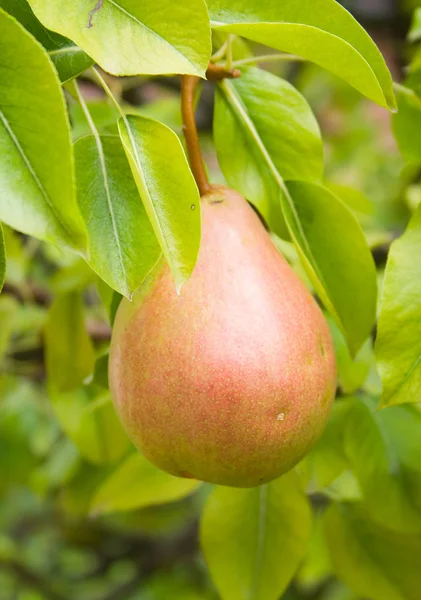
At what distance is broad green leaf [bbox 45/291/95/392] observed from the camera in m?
0.80

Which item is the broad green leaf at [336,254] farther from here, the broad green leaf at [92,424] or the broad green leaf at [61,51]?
the broad green leaf at [92,424]

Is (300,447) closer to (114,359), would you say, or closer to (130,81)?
(114,359)

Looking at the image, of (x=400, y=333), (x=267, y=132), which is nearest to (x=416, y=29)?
(x=267, y=132)

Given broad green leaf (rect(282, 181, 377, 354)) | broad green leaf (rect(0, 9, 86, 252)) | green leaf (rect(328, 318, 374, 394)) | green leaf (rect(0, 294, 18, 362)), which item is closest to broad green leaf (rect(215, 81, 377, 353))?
broad green leaf (rect(282, 181, 377, 354))

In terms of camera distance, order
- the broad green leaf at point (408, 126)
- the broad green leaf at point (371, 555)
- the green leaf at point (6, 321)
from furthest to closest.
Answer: the green leaf at point (6, 321)
the broad green leaf at point (371, 555)
the broad green leaf at point (408, 126)

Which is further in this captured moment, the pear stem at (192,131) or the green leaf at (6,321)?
the green leaf at (6,321)

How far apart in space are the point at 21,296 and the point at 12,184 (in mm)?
722

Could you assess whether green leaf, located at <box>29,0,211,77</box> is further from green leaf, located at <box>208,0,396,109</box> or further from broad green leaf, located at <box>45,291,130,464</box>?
broad green leaf, located at <box>45,291,130,464</box>

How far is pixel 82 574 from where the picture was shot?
165 centimetres

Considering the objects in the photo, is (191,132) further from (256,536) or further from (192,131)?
(256,536)

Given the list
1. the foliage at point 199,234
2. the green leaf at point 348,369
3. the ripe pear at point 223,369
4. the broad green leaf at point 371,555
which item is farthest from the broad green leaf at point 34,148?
the broad green leaf at point 371,555

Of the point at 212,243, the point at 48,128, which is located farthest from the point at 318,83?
the point at 48,128

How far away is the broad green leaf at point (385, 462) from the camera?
0.67 metres

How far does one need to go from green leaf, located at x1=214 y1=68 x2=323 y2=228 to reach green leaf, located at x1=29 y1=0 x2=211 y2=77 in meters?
0.16
